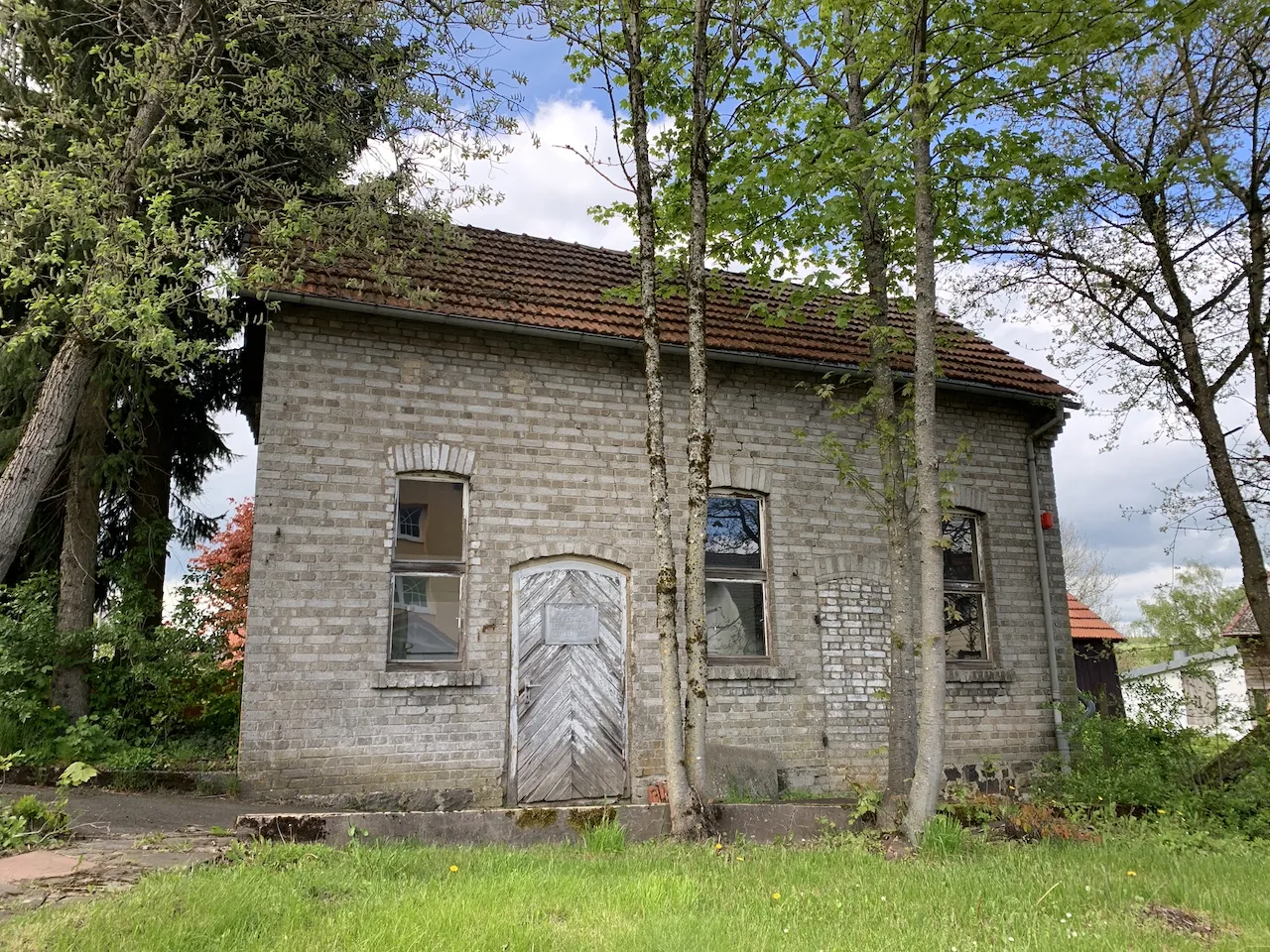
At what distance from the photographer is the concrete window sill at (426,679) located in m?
8.62

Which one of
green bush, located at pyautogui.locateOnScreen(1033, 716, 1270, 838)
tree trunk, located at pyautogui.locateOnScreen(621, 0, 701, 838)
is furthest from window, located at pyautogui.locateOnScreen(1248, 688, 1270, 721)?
tree trunk, located at pyautogui.locateOnScreen(621, 0, 701, 838)

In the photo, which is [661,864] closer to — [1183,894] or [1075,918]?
[1075,918]

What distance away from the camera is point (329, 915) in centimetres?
402

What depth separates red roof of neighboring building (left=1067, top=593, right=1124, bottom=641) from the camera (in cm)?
1973

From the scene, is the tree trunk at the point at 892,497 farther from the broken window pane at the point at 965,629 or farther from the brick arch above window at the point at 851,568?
the broken window pane at the point at 965,629

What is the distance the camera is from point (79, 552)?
33.1 ft

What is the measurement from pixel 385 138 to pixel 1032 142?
22.4 feet

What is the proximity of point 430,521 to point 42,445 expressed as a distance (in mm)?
3531

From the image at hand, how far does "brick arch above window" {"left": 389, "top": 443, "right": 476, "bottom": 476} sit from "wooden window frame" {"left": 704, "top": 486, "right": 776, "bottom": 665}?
9.25 feet

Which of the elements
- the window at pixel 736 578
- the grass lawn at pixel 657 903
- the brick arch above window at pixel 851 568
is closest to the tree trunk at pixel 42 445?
the grass lawn at pixel 657 903

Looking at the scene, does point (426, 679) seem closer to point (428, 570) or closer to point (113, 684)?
point (428, 570)

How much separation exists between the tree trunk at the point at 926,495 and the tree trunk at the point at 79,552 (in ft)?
28.0

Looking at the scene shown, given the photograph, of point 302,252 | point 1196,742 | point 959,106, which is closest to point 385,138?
point 302,252

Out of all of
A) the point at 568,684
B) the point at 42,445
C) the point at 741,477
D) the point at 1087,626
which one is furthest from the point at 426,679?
the point at 1087,626
